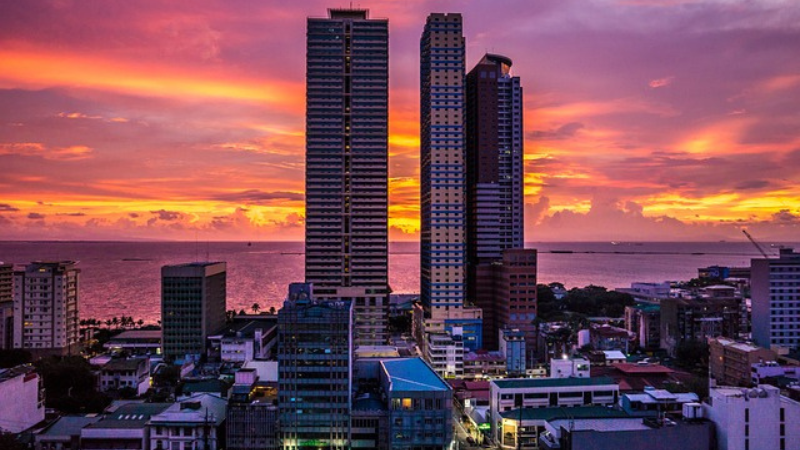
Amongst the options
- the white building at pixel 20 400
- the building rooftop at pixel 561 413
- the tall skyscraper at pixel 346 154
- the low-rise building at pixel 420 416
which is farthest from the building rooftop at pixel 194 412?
the tall skyscraper at pixel 346 154

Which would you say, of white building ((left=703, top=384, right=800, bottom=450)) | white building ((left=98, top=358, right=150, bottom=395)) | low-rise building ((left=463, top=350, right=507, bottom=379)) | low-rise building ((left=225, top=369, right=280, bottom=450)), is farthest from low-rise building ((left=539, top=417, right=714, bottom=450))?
white building ((left=98, top=358, right=150, bottom=395))

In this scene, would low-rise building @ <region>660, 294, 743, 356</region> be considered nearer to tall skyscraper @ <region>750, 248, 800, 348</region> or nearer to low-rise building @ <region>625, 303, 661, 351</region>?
low-rise building @ <region>625, 303, 661, 351</region>

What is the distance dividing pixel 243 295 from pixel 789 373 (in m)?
97.2

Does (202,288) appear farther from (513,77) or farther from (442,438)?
(513,77)

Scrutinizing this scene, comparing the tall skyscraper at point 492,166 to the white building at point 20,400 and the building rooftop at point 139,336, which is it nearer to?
the building rooftop at point 139,336

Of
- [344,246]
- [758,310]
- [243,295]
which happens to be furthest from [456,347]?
[243,295]

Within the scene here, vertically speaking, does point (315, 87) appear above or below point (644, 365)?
above

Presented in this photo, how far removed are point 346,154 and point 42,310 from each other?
3268cm

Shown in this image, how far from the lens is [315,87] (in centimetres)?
6594

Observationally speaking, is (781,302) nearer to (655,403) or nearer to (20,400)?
(655,403)

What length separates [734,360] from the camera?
1868 inches

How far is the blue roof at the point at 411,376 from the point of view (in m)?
31.8

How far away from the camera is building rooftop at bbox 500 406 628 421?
111ft

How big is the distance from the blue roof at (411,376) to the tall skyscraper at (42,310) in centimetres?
3468
